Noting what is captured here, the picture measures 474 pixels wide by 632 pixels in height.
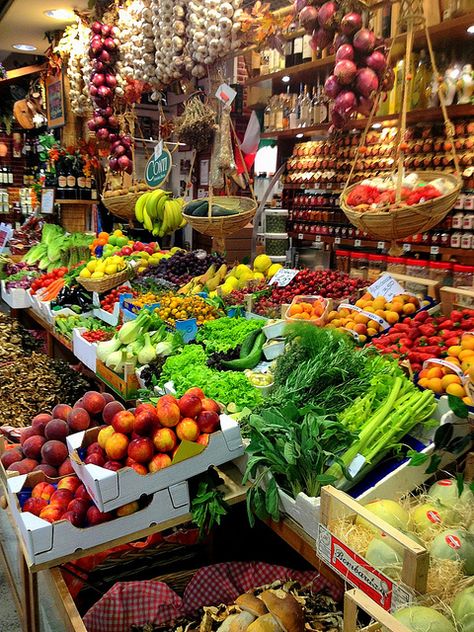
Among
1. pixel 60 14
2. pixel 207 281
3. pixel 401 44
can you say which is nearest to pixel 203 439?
pixel 207 281

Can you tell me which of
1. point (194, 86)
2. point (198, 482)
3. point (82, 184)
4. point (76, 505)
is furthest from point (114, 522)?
point (82, 184)

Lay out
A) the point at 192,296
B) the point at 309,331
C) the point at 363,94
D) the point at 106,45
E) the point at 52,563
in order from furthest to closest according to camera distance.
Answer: the point at 106,45 < the point at 192,296 < the point at 363,94 < the point at 309,331 < the point at 52,563

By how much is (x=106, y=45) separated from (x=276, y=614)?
5563 millimetres

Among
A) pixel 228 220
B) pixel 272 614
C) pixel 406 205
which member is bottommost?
pixel 272 614

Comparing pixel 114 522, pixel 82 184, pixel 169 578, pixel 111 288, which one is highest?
pixel 82 184

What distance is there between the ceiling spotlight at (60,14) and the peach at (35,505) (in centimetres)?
680

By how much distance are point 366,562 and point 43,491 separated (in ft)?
3.88

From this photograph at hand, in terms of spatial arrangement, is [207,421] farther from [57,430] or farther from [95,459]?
[57,430]

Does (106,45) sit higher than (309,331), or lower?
higher

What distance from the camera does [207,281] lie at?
4.39 meters

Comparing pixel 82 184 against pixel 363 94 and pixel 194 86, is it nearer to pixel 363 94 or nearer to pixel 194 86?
pixel 194 86

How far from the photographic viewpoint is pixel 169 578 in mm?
2225

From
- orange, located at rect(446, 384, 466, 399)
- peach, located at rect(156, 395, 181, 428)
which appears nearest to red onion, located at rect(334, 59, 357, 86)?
orange, located at rect(446, 384, 466, 399)

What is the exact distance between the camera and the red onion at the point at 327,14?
299 centimetres
